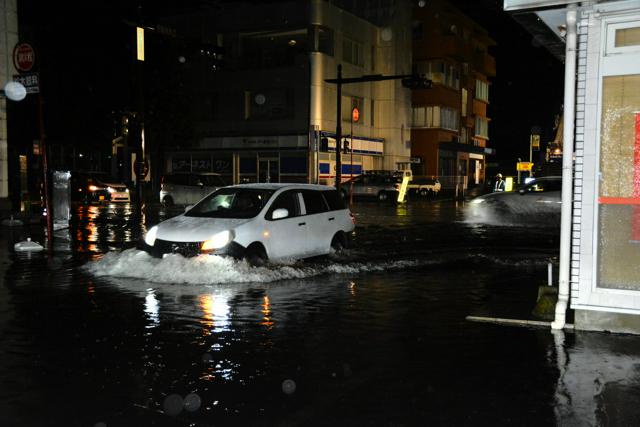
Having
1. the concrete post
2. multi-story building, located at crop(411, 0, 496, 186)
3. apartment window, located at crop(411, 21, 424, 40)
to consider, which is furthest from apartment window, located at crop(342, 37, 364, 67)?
the concrete post

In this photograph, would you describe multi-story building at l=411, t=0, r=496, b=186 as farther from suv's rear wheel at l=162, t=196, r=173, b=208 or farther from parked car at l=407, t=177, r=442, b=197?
suv's rear wheel at l=162, t=196, r=173, b=208

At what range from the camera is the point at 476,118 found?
234 ft

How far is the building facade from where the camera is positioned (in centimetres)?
718

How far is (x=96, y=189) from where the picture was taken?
105 feet

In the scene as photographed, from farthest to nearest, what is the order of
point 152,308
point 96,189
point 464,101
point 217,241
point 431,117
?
point 464,101 → point 431,117 → point 96,189 → point 217,241 → point 152,308

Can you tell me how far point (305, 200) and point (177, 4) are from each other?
46517mm

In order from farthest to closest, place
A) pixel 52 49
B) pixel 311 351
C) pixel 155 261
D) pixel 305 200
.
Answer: pixel 52 49 → pixel 305 200 → pixel 155 261 → pixel 311 351

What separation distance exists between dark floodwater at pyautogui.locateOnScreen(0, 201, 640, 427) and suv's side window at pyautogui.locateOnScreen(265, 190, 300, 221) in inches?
39.0

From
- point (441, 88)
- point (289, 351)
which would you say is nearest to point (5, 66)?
point (289, 351)

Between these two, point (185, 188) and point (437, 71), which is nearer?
point (185, 188)

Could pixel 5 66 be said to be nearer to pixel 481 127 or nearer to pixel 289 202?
pixel 289 202

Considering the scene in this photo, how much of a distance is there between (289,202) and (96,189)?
856 inches

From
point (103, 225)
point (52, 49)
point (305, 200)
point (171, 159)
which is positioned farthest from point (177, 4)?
point (305, 200)

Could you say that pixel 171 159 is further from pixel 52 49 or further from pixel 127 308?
pixel 127 308
